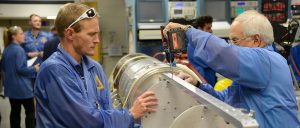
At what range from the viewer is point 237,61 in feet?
5.41

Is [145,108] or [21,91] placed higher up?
[145,108]

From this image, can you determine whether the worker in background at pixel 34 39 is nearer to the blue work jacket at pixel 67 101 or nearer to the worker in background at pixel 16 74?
the worker in background at pixel 16 74

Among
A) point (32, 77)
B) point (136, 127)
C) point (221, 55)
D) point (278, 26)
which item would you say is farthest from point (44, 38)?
point (221, 55)

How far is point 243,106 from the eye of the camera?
6.06 ft

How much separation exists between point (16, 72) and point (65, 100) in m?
3.47

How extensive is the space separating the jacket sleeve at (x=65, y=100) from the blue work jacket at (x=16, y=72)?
325 cm

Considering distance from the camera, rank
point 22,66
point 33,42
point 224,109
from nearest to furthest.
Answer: point 224,109 → point 22,66 → point 33,42

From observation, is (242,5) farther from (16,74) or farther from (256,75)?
(256,75)

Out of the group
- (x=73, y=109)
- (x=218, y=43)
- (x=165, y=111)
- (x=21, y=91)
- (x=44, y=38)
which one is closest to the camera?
(x=73, y=109)

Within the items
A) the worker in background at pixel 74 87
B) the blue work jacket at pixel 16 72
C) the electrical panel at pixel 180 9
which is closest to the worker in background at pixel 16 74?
the blue work jacket at pixel 16 72

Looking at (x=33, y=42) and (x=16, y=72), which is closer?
(x=16, y=72)

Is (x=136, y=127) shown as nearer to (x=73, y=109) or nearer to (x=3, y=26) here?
(x=73, y=109)

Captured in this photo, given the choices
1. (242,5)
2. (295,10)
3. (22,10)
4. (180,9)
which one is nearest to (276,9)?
(295,10)

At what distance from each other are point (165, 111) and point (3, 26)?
9.46 metres
